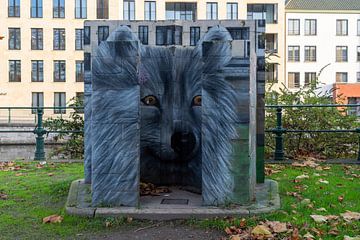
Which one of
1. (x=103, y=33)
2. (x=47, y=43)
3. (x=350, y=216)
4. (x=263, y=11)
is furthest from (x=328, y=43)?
(x=350, y=216)

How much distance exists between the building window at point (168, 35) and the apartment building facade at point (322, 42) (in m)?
55.4

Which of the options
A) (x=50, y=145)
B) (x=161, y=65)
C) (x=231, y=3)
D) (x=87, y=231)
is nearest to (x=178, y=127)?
(x=161, y=65)

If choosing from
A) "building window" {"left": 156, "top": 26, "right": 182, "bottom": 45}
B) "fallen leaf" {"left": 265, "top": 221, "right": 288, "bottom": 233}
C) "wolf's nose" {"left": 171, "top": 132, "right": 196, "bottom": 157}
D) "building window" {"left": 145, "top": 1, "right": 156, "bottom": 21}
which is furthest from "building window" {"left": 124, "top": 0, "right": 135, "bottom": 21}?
"fallen leaf" {"left": 265, "top": 221, "right": 288, "bottom": 233}

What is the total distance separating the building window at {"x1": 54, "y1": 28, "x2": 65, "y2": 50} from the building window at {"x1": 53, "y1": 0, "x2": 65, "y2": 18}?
149cm

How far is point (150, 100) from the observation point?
22.7 ft

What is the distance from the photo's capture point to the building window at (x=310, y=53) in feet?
203

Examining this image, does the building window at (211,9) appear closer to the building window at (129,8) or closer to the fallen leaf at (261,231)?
the building window at (129,8)

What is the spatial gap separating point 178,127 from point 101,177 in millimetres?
1389

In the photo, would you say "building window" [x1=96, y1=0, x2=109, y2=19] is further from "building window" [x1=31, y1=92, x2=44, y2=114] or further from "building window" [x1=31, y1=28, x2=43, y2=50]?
"building window" [x1=31, y1=92, x2=44, y2=114]

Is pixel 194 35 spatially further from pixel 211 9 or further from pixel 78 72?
pixel 211 9

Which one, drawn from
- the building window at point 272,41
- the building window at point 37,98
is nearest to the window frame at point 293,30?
the building window at point 272,41

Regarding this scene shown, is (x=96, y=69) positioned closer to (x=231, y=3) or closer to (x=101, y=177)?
(x=101, y=177)

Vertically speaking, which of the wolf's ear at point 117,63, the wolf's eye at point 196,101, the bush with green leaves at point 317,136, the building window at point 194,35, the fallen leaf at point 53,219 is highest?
the building window at point 194,35

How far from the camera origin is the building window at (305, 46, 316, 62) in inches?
2438
